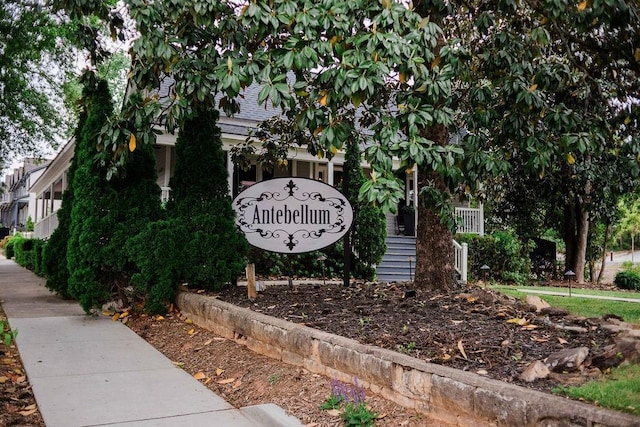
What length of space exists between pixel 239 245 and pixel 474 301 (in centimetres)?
320

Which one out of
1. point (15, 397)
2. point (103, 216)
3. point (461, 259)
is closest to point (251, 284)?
point (103, 216)

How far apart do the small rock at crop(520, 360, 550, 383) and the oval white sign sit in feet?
15.7

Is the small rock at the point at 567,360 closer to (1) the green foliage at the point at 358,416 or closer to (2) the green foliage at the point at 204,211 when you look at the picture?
(1) the green foliage at the point at 358,416

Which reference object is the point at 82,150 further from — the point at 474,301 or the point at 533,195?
the point at 533,195

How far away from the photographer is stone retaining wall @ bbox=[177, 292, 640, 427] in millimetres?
2910

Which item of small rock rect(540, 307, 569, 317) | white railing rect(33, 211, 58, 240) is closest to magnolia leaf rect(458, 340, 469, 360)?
small rock rect(540, 307, 569, 317)

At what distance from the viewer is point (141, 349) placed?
604cm

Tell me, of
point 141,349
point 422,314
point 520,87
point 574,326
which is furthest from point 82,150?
point 574,326

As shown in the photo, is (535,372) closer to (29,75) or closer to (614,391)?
(614,391)

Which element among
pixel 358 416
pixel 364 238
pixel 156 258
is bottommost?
pixel 358 416

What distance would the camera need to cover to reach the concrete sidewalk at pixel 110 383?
12.9 feet

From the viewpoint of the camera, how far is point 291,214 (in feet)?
26.8

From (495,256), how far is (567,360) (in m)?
13.3

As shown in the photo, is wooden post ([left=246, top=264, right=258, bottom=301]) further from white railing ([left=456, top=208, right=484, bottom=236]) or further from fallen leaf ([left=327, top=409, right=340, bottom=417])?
white railing ([left=456, top=208, right=484, bottom=236])
